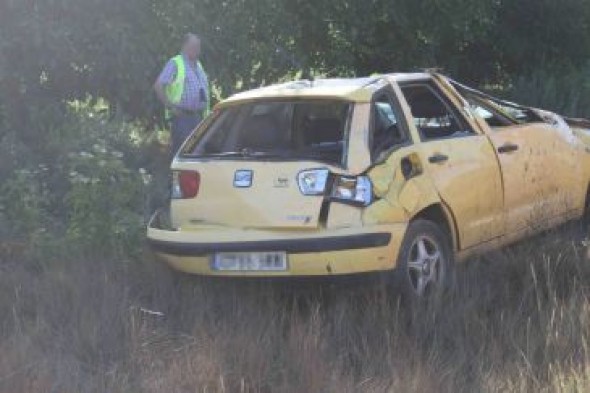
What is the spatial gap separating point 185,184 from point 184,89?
3222 millimetres

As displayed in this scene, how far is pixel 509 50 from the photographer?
17969mm

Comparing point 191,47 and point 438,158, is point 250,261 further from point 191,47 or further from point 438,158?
point 191,47

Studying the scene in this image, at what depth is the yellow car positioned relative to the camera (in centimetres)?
536

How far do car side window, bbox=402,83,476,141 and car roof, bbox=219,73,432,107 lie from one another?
0.32 feet

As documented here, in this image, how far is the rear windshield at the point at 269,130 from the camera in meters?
6.04

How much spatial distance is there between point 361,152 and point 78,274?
2.06m

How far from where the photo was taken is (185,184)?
594cm

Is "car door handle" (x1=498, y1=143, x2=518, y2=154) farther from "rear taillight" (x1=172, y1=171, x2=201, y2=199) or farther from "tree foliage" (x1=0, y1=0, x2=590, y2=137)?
"tree foliage" (x1=0, y1=0, x2=590, y2=137)

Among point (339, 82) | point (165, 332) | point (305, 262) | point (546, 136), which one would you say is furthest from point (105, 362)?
point (546, 136)

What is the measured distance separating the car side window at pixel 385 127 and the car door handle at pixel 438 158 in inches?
7.8

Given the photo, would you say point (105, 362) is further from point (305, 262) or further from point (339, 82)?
point (339, 82)

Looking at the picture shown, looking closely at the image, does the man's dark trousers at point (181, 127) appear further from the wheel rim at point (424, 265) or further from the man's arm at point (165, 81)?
the wheel rim at point (424, 265)

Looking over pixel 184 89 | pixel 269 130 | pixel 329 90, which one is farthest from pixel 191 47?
pixel 329 90

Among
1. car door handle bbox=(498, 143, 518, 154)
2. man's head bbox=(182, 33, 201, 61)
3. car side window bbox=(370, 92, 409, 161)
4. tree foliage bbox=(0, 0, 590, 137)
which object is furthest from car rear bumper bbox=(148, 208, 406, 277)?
tree foliage bbox=(0, 0, 590, 137)
